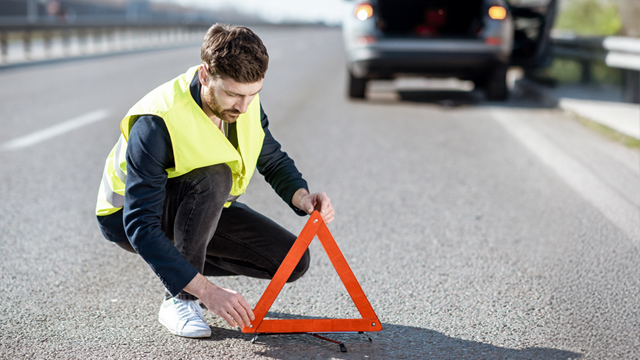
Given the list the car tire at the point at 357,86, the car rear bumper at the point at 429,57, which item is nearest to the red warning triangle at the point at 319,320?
the car rear bumper at the point at 429,57

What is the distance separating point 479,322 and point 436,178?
8.63 feet

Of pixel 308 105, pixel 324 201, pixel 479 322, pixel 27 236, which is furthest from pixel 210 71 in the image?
pixel 308 105

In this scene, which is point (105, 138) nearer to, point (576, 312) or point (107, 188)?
point (107, 188)

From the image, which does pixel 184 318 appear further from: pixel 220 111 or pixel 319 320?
pixel 220 111

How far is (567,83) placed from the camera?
11.1 m

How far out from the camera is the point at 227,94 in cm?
227

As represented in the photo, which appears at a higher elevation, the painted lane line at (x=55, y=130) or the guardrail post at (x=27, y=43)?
the painted lane line at (x=55, y=130)

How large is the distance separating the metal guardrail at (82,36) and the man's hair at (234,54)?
14.9m

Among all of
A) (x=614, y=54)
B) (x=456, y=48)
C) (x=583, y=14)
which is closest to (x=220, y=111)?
(x=456, y=48)

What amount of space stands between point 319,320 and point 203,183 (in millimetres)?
670

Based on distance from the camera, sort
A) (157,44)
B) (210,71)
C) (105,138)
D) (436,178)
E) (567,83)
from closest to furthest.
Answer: (210,71) < (436,178) < (105,138) < (567,83) < (157,44)

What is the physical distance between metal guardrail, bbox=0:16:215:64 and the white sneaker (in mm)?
14559

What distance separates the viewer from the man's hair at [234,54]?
2170 mm

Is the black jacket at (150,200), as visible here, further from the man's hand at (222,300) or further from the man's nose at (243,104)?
the man's nose at (243,104)
